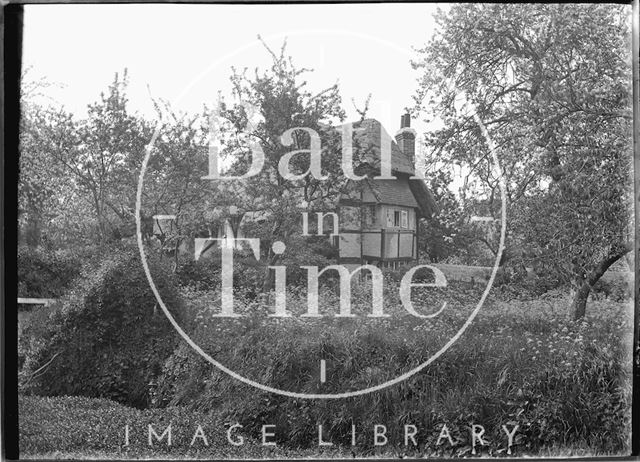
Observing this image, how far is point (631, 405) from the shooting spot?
175 inches

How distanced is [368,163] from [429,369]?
5.42 ft

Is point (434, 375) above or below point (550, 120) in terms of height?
below

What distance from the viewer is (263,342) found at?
178 inches

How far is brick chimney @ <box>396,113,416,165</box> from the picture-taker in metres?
4.53

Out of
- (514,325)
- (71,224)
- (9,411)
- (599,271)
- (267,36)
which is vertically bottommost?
(9,411)

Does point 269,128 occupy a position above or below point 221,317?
above

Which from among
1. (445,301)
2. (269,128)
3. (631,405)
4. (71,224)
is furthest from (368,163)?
(631,405)

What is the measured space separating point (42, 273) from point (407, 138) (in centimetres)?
308

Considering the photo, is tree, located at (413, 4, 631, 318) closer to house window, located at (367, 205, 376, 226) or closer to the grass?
the grass

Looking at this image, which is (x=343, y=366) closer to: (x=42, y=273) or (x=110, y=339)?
(x=110, y=339)

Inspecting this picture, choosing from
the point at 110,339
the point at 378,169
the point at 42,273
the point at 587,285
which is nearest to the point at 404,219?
the point at 378,169

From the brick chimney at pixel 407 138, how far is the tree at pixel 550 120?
17cm

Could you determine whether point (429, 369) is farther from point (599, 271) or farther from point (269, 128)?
point (269, 128)

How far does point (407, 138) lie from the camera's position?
14.9ft
